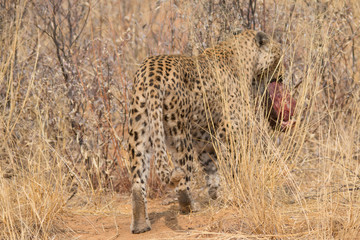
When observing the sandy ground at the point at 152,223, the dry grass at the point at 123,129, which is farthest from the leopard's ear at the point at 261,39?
the sandy ground at the point at 152,223

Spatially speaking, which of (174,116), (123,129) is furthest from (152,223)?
(123,129)

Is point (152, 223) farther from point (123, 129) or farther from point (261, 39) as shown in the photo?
point (261, 39)

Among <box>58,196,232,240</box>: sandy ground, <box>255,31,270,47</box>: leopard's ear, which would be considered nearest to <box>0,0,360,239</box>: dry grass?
<box>58,196,232,240</box>: sandy ground

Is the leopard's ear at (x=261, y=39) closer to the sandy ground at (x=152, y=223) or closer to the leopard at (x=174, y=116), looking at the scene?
the leopard at (x=174, y=116)

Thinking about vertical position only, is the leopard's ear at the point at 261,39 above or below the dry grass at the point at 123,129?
above

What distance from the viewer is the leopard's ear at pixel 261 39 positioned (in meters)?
5.12

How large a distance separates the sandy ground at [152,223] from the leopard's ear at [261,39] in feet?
5.48

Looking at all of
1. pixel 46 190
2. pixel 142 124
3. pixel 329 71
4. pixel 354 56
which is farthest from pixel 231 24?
pixel 46 190

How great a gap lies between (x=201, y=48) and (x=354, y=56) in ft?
6.92

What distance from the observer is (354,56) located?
623cm

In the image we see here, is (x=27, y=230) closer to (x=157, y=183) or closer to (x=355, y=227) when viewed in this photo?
(x=157, y=183)

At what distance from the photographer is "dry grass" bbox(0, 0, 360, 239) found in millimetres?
3844

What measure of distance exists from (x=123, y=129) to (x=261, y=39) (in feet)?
5.28

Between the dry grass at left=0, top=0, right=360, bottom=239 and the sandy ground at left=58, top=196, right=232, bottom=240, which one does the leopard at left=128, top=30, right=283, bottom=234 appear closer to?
the sandy ground at left=58, top=196, right=232, bottom=240
